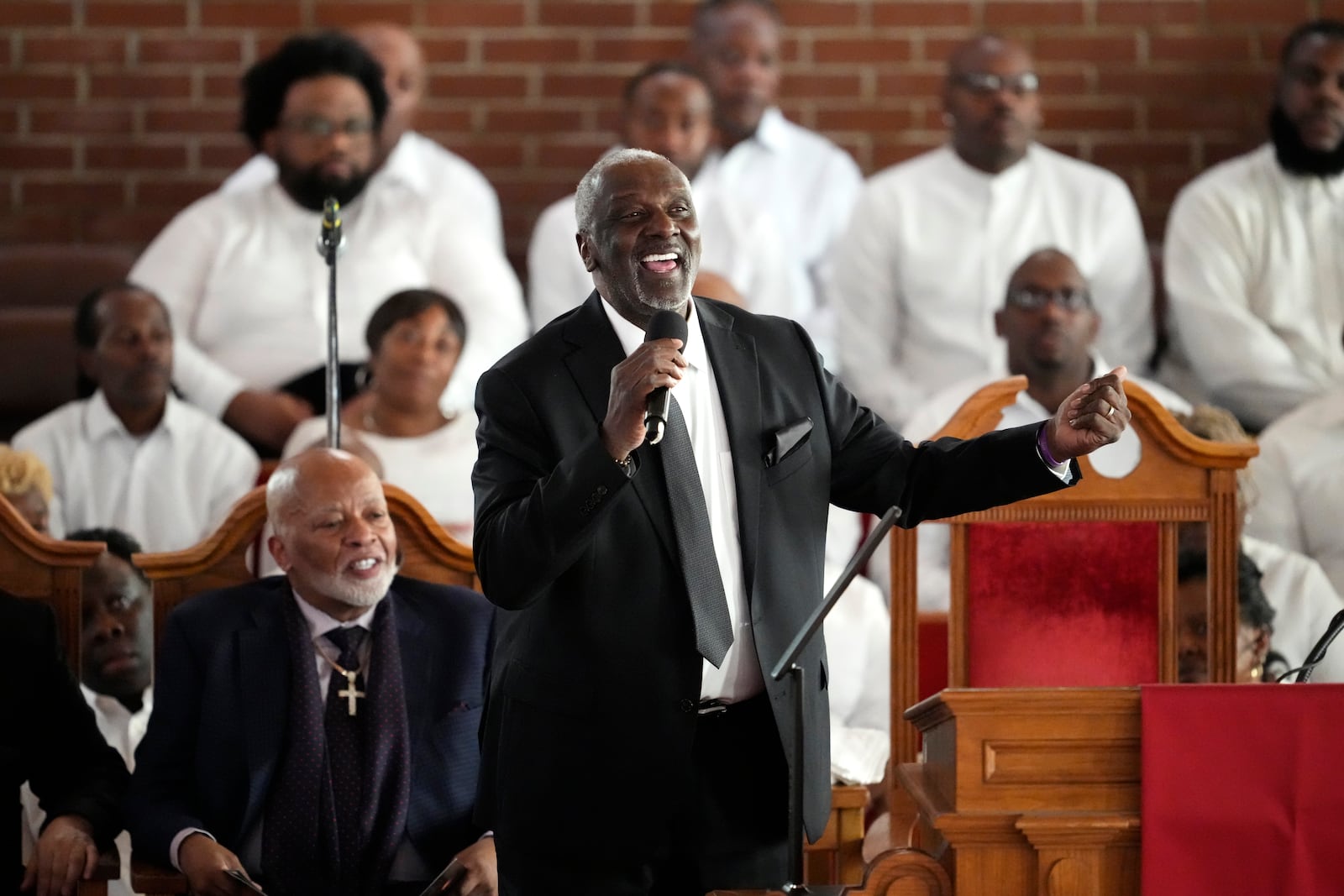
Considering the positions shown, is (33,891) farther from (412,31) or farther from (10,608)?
(412,31)

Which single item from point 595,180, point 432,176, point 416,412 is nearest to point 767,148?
point 432,176

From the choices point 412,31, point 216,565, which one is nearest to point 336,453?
point 216,565

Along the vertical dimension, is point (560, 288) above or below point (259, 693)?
above

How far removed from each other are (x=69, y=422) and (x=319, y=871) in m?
1.87

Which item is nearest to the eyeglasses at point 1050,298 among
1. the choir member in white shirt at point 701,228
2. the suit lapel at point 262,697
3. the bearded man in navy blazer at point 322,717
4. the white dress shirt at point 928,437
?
the white dress shirt at point 928,437

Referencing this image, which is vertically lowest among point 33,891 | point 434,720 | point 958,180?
point 33,891

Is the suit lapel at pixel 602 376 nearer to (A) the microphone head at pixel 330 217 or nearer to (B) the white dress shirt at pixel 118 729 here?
(A) the microphone head at pixel 330 217

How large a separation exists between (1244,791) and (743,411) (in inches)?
24.7

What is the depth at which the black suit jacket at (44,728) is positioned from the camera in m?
2.71

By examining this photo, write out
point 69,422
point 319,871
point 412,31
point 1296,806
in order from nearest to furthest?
1. point 1296,806
2. point 319,871
3. point 69,422
4. point 412,31

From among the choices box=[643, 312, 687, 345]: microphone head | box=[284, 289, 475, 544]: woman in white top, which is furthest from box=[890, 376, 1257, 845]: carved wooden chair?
box=[284, 289, 475, 544]: woman in white top

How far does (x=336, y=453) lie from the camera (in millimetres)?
2764

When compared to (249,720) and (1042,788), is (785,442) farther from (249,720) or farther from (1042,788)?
(249,720)

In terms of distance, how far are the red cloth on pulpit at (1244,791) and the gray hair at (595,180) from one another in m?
0.75
